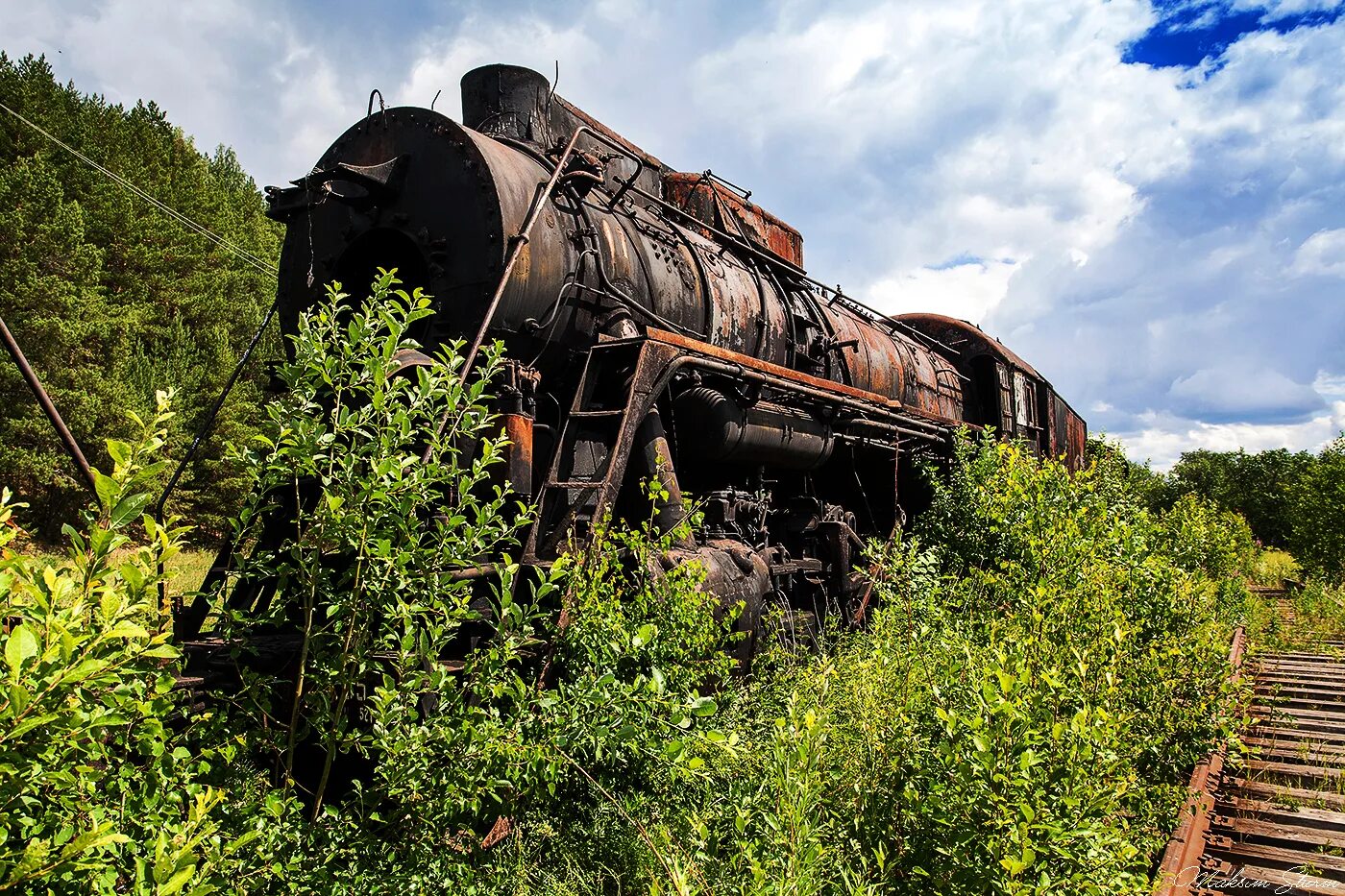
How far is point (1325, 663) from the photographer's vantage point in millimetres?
9750

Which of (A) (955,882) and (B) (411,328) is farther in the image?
(B) (411,328)

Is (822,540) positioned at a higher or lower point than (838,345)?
lower

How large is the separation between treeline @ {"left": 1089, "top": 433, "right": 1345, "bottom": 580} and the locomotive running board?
1745cm

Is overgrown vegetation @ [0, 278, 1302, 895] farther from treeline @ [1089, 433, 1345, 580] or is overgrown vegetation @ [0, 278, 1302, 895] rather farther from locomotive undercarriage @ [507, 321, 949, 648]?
treeline @ [1089, 433, 1345, 580]

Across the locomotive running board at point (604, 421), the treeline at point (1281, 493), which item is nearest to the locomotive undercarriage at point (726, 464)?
the locomotive running board at point (604, 421)

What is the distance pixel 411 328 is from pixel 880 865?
376 cm

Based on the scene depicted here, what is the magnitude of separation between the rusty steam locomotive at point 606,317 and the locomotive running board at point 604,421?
0.01 metres

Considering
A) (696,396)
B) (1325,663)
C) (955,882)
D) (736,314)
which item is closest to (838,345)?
(736,314)

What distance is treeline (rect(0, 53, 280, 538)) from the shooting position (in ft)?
62.5

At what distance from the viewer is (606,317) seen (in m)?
5.46

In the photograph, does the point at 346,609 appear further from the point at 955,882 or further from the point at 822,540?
the point at 822,540

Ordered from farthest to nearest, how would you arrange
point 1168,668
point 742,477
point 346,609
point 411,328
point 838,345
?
point 838,345 < point 742,477 < point 1168,668 < point 411,328 < point 346,609

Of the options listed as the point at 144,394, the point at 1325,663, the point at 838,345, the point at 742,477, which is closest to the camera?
the point at 742,477

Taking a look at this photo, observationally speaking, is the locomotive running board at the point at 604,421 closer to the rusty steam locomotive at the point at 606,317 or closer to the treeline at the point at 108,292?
the rusty steam locomotive at the point at 606,317
